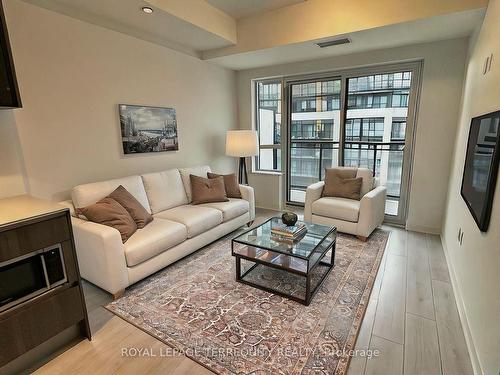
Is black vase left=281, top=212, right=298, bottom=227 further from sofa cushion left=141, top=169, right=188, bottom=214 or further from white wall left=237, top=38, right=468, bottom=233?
white wall left=237, top=38, right=468, bottom=233

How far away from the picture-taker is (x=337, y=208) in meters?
3.45

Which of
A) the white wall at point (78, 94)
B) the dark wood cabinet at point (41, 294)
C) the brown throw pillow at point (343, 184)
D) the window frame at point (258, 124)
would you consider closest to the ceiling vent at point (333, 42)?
the window frame at point (258, 124)

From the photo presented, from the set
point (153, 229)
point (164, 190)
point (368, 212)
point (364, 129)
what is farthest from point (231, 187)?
point (364, 129)

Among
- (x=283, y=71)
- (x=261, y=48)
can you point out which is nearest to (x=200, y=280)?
(x=261, y=48)

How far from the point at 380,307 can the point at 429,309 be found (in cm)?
38

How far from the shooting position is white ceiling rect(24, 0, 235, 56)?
247 cm

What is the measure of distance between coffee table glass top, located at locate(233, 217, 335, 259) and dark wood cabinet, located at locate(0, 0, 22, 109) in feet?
6.57

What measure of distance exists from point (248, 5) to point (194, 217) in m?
2.60

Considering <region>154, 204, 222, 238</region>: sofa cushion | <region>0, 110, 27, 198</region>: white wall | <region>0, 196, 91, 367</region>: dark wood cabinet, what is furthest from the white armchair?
<region>0, 110, 27, 198</region>: white wall

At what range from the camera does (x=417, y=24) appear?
107 inches

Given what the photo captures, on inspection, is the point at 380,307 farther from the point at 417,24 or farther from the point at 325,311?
the point at 417,24

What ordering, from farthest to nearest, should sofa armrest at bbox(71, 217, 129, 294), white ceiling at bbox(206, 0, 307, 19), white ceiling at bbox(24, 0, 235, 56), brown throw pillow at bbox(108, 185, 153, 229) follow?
white ceiling at bbox(206, 0, 307, 19), brown throw pillow at bbox(108, 185, 153, 229), white ceiling at bbox(24, 0, 235, 56), sofa armrest at bbox(71, 217, 129, 294)

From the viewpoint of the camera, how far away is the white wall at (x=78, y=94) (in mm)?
2318

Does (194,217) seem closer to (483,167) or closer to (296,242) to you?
Result: (296,242)
